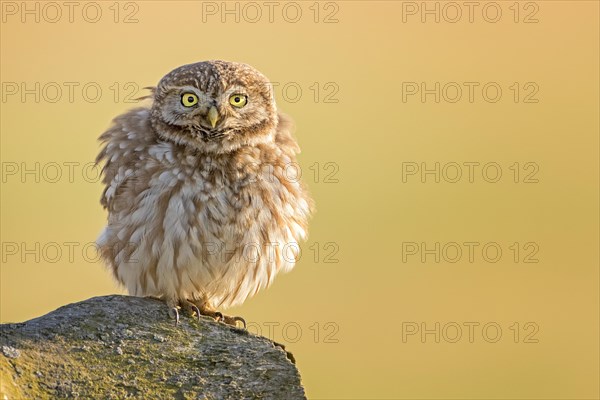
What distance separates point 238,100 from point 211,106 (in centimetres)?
24

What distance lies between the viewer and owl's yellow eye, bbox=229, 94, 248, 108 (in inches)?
249

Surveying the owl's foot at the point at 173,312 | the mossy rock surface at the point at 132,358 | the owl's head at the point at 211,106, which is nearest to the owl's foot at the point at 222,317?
the owl's foot at the point at 173,312

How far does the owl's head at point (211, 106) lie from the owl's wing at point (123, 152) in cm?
14

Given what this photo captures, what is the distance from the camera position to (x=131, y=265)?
6148 mm

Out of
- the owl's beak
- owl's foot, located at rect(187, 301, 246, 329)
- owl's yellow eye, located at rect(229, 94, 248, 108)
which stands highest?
owl's yellow eye, located at rect(229, 94, 248, 108)

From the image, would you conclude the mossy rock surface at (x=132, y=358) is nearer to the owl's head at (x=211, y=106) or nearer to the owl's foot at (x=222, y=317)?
the owl's foot at (x=222, y=317)

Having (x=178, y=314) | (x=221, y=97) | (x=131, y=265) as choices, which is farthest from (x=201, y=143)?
(x=178, y=314)

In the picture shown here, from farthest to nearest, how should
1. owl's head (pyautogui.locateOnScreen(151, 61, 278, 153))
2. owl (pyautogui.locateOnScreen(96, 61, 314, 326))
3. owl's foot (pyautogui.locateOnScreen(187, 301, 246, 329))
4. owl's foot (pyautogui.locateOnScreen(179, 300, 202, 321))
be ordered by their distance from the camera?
owl's head (pyautogui.locateOnScreen(151, 61, 278, 153)) < owl (pyautogui.locateOnScreen(96, 61, 314, 326)) < owl's foot (pyautogui.locateOnScreen(187, 301, 246, 329)) < owl's foot (pyautogui.locateOnScreen(179, 300, 202, 321))

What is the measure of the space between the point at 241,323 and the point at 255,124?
141 cm

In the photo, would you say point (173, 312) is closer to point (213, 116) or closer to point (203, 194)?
point (203, 194)

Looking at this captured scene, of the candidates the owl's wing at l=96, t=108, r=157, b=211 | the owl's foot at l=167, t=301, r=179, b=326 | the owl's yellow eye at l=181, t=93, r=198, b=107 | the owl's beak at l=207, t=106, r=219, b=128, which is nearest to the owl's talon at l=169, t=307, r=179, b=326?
the owl's foot at l=167, t=301, r=179, b=326

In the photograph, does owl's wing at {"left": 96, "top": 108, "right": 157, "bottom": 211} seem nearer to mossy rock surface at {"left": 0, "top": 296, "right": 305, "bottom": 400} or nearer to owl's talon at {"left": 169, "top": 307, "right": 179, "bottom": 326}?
owl's talon at {"left": 169, "top": 307, "right": 179, "bottom": 326}

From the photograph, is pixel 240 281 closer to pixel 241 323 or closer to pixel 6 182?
pixel 241 323

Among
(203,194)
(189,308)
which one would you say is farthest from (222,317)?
(203,194)
